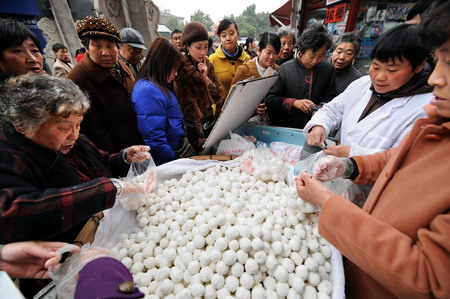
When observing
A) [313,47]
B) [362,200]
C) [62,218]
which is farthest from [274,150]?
[62,218]

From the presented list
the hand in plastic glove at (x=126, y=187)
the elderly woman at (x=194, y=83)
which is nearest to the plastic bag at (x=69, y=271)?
the hand in plastic glove at (x=126, y=187)

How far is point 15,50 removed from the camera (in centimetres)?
132

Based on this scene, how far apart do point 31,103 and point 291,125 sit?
92.3 inches

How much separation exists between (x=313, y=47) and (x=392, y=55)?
1175 millimetres

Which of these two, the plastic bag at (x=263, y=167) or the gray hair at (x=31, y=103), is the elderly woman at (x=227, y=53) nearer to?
the plastic bag at (x=263, y=167)

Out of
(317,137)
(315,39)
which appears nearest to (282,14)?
(315,39)

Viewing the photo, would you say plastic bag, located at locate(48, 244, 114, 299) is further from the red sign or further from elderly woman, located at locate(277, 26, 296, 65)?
the red sign

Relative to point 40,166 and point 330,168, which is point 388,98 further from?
point 40,166

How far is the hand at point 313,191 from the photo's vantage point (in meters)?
0.92

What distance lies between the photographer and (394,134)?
131cm

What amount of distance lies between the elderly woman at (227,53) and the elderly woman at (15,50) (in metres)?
2.25

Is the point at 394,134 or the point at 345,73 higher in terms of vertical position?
the point at 345,73

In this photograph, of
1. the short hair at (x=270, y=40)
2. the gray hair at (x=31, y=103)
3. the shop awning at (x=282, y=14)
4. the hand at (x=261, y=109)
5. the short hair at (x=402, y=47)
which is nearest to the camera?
the gray hair at (x=31, y=103)

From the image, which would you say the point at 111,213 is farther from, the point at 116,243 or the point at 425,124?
the point at 425,124
